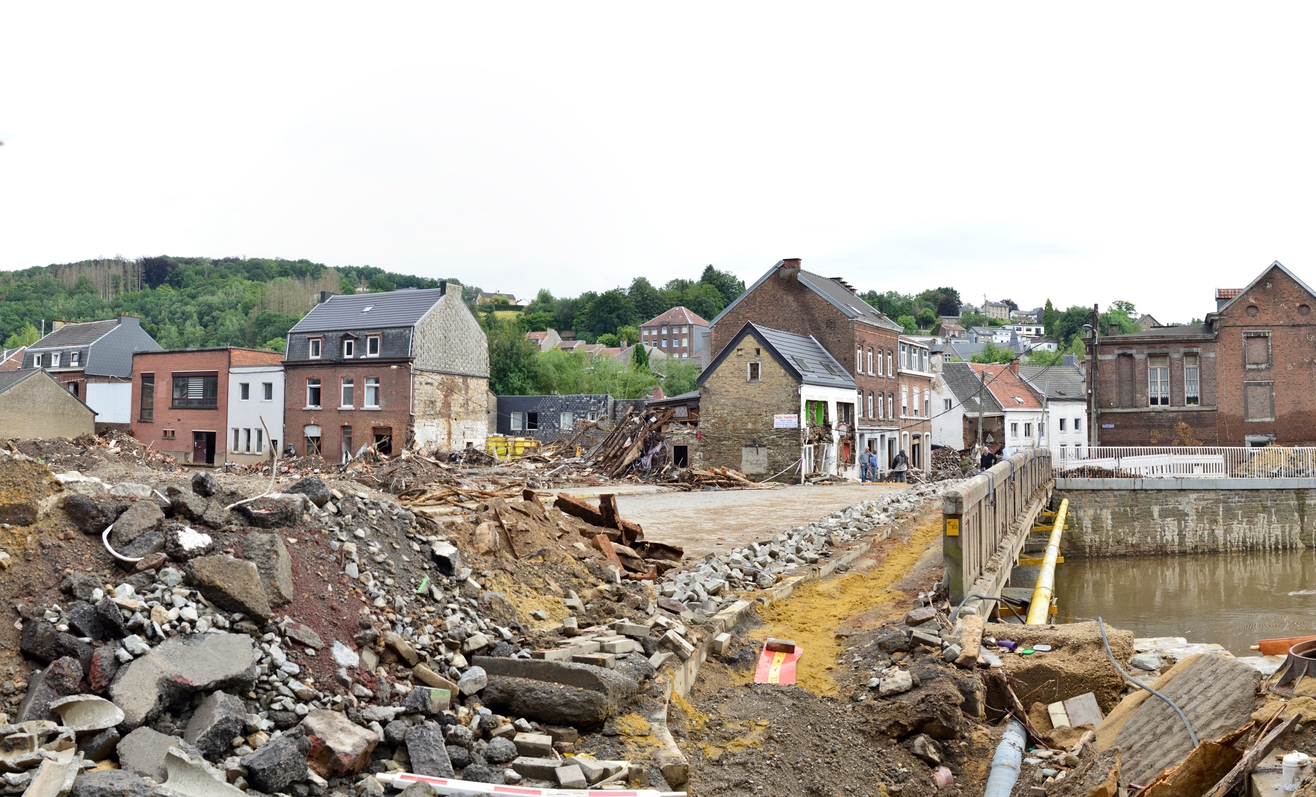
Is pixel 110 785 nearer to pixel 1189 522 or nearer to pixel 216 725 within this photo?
pixel 216 725

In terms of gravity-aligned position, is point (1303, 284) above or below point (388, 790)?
above

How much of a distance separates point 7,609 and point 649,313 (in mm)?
142490

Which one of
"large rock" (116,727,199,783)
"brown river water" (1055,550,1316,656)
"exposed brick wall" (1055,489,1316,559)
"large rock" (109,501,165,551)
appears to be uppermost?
"large rock" (109,501,165,551)

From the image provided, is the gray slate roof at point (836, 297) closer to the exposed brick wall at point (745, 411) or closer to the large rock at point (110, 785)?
the exposed brick wall at point (745, 411)

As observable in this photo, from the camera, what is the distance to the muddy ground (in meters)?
6.19

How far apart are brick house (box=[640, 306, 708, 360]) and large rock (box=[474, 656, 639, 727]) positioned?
4810 inches

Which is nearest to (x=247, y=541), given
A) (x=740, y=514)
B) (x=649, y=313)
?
(x=740, y=514)

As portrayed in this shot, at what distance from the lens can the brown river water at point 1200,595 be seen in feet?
65.7

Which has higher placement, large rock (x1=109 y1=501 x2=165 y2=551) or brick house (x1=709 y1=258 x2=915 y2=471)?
brick house (x1=709 y1=258 x2=915 y2=471)

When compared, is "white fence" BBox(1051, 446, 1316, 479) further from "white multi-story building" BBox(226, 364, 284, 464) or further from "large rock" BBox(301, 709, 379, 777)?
"white multi-story building" BBox(226, 364, 284, 464)

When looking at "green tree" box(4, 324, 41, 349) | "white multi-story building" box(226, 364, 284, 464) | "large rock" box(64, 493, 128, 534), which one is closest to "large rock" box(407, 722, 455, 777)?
"large rock" box(64, 493, 128, 534)

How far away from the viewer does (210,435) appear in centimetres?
4975

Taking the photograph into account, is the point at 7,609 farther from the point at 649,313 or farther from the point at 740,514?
the point at 649,313

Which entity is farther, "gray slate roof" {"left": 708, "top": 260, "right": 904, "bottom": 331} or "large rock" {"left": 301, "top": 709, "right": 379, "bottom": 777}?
"gray slate roof" {"left": 708, "top": 260, "right": 904, "bottom": 331}
